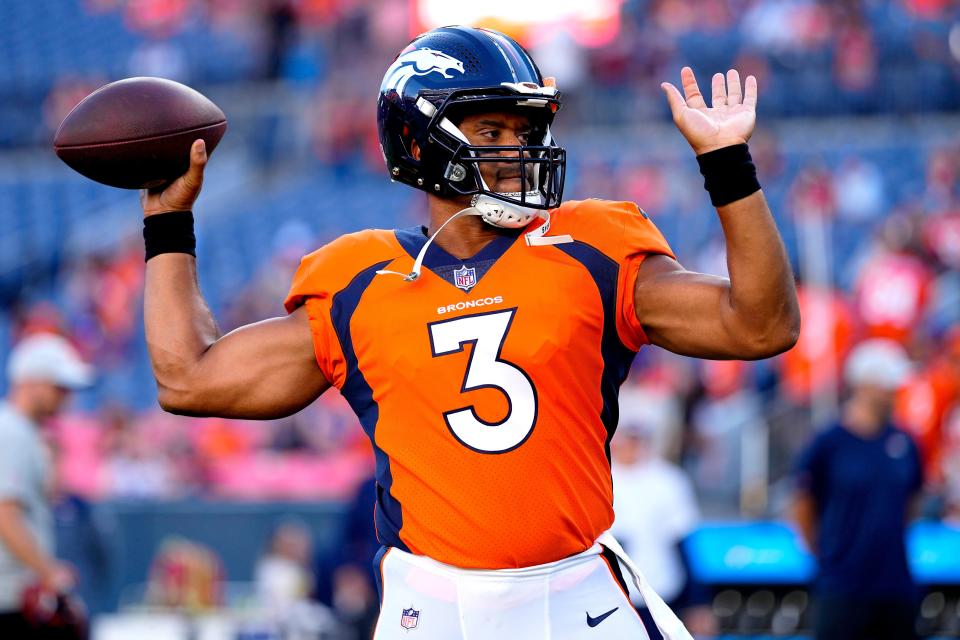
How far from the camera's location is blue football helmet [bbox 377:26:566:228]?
2836 mm

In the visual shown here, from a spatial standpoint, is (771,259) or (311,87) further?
(311,87)

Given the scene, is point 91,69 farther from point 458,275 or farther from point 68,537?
point 458,275

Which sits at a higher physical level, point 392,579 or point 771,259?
point 771,259

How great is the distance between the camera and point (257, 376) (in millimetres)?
2887

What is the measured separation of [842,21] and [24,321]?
363 inches

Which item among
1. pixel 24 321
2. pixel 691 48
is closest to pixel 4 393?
pixel 24 321

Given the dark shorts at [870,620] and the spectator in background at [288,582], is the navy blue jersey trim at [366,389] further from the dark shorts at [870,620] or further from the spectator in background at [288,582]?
the spectator in background at [288,582]

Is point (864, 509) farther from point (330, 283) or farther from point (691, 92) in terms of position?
point (330, 283)

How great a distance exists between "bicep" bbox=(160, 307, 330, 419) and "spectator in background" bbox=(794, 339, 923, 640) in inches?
158

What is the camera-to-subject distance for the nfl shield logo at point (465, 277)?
9.14 feet

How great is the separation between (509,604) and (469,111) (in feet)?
3.14

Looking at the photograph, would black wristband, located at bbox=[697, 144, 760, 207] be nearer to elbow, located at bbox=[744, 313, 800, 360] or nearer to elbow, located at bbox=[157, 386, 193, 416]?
elbow, located at bbox=[744, 313, 800, 360]

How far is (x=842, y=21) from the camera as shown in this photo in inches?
637

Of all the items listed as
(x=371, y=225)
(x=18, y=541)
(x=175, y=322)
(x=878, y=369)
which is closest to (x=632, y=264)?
(x=175, y=322)
